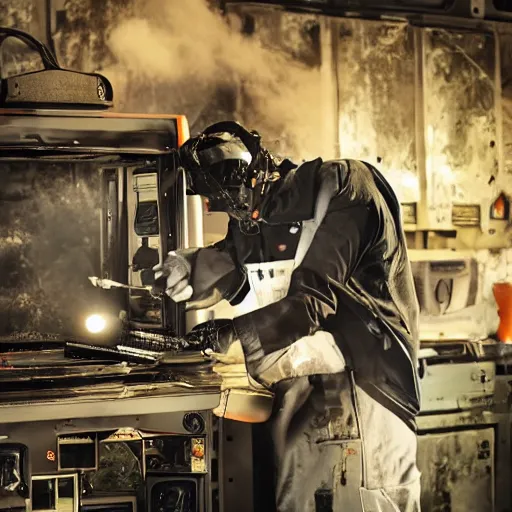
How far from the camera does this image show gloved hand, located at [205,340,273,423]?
9.75 ft

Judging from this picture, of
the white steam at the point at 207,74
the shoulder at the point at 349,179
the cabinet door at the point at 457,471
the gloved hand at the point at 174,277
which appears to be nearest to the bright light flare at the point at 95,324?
the gloved hand at the point at 174,277

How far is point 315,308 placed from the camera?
9.48 feet

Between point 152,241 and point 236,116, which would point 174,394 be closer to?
point 152,241

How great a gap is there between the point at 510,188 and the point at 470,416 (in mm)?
1150

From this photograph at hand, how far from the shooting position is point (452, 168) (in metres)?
3.48

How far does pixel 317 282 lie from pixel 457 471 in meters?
1.28

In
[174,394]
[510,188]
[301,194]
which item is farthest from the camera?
[510,188]

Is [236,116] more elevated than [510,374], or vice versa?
[236,116]

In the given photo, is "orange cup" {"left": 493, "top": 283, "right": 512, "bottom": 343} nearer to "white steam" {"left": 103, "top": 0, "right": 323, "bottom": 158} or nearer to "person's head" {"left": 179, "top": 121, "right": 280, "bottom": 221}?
"white steam" {"left": 103, "top": 0, "right": 323, "bottom": 158}

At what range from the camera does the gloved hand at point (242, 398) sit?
2973 mm

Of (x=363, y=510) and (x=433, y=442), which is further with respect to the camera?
(x=433, y=442)

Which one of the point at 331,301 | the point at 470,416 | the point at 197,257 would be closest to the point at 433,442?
the point at 470,416

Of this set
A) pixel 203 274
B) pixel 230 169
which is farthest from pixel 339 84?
pixel 203 274

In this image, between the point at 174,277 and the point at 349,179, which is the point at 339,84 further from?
the point at 174,277
